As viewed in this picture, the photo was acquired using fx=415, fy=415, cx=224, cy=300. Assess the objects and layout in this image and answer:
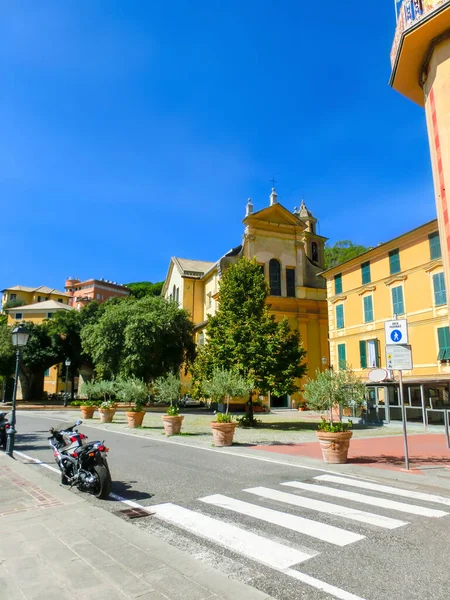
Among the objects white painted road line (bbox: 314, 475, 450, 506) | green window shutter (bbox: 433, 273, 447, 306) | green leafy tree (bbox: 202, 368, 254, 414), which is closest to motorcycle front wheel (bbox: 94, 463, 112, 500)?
white painted road line (bbox: 314, 475, 450, 506)

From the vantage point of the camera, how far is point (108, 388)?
2723cm

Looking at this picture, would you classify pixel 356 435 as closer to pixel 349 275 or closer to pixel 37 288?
pixel 349 275

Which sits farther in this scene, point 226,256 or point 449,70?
point 226,256

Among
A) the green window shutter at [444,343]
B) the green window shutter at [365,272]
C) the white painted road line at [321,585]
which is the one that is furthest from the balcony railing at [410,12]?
the green window shutter at [365,272]

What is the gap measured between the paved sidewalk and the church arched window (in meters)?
34.3

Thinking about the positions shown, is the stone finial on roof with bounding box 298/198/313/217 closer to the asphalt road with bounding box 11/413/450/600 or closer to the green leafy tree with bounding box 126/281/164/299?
the asphalt road with bounding box 11/413/450/600

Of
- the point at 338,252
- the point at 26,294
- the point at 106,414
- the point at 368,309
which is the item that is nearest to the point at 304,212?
the point at 338,252

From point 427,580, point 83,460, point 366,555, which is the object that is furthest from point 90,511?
point 427,580

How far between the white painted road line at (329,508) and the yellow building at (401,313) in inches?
531

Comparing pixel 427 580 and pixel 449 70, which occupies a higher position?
pixel 449 70

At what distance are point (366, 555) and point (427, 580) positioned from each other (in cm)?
73

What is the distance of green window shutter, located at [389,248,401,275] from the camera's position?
87.5ft

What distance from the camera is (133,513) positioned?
6234 mm

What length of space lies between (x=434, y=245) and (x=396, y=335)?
16628 mm
